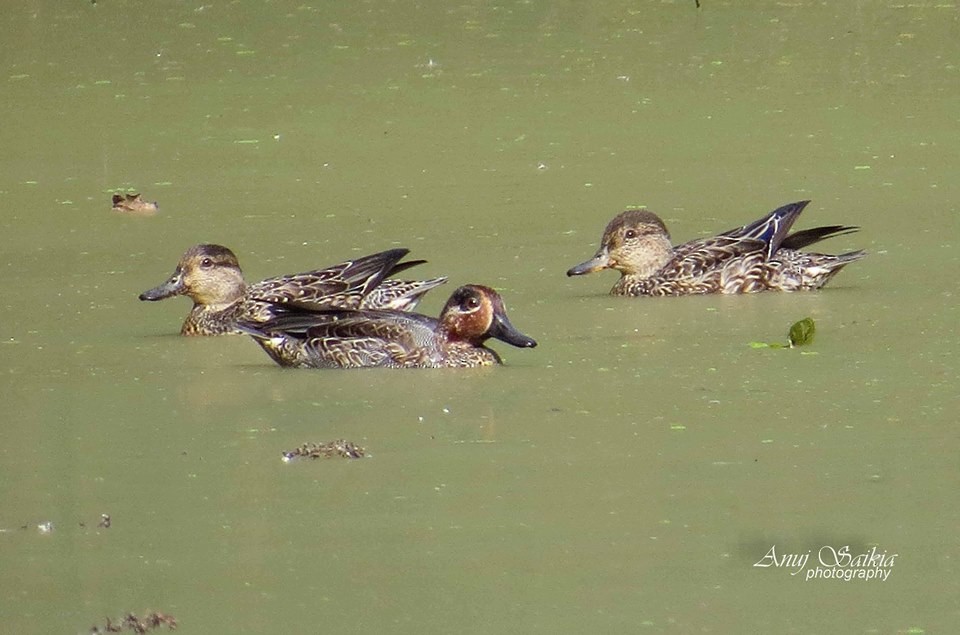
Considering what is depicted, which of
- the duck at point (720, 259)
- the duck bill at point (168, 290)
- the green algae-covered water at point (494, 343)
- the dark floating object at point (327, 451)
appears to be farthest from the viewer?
the duck at point (720, 259)

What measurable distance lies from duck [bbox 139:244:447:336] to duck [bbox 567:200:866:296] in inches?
29.1

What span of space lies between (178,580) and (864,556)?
1517 millimetres

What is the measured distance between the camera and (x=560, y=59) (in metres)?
13.1

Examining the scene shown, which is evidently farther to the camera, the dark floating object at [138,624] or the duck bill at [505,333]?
the duck bill at [505,333]

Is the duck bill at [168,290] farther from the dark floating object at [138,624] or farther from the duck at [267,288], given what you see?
the dark floating object at [138,624]

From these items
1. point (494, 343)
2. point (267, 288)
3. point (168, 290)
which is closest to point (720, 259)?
point (494, 343)

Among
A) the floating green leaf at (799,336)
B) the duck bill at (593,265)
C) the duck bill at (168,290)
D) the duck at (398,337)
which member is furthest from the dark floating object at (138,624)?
the duck bill at (593,265)

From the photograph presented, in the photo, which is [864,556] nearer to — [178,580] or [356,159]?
[178,580]

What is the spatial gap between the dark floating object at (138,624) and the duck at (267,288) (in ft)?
11.7

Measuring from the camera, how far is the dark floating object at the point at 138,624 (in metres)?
4.52

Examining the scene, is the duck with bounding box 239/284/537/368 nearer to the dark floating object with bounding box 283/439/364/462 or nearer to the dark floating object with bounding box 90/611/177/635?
the dark floating object with bounding box 283/439/364/462

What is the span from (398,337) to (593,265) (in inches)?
65.3

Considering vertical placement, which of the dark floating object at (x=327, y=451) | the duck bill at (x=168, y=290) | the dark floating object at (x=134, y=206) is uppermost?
the dark floating object at (x=327, y=451)

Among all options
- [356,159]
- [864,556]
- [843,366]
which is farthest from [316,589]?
[356,159]
